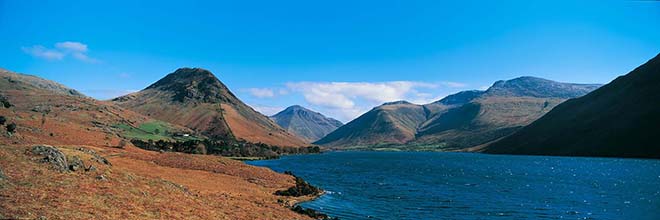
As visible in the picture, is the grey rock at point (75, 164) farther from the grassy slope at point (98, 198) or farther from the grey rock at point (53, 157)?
the grassy slope at point (98, 198)

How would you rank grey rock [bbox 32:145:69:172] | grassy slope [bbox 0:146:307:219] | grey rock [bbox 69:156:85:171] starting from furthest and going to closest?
grey rock [bbox 69:156:85:171] < grey rock [bbox 32:145:69:172] < grassy slope [bbox 0:146:307:219]

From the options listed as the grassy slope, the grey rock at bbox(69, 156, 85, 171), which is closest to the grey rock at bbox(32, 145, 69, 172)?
the grey rock at bbox(69, 156, 85, 171)

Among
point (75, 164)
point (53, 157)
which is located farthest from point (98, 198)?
point (75, 164)

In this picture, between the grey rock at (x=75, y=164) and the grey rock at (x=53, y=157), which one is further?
the grey rock at (x=75, y=164)

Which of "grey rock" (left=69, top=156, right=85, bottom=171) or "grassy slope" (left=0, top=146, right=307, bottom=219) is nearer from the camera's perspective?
"grassy slope" (left=0, top=146, right=307, bottom=219)

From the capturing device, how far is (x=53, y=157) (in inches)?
1487

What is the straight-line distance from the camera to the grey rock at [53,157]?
36.6 meters

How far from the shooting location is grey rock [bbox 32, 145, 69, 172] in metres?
36.6

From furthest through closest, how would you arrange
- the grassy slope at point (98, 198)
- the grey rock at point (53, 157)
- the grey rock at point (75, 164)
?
1. the grey rock at point (75, 164)
2. the grey rock at point (53, 157)
3. the grassy slope at point (98, 198)

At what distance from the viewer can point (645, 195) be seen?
227 feet

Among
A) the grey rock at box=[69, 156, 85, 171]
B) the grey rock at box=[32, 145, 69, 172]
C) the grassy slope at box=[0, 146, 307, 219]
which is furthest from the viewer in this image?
the grey rock at box=[69, 156, 85, 171]

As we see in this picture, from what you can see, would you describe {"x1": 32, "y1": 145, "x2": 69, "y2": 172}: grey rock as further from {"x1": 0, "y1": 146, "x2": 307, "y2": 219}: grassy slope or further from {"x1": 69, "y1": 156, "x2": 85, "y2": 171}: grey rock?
{"x1": 0, "y1": 146, "x2": 307, "y2": 219}: grassy slope

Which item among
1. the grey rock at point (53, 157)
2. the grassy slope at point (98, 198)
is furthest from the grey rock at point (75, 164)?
the grassy slope at point (98, 198)

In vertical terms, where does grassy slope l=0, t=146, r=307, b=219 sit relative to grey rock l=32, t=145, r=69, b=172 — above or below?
below
